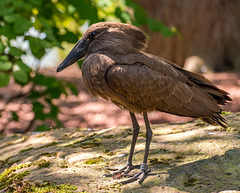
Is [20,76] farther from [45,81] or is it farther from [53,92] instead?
[53,92]

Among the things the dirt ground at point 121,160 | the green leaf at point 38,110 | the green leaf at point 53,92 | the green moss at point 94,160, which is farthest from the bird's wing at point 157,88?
the green leaf at point 38,110

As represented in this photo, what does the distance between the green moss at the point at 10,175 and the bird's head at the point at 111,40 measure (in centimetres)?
134

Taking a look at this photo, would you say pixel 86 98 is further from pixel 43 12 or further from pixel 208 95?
pixel 208 95

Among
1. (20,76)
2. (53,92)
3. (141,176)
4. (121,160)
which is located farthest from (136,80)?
(53,92)

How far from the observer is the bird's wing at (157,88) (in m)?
3.44

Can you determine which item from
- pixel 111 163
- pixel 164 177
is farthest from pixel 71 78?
pixel 164 177

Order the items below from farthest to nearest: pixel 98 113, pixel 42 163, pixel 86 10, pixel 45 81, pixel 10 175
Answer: pixel 98 113 < pixel 45 81 < pixel 86 10 < pixel 42 163 < pixel 10 175

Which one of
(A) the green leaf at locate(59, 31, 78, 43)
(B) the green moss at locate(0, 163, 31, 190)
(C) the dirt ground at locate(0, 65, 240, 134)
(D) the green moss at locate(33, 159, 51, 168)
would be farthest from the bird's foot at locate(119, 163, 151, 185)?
(C) the dirt ground at locate(0, 65, 240, 134)

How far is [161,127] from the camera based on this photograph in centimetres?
506

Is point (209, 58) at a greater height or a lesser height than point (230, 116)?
greater

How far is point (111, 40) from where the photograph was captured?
375 centimetres

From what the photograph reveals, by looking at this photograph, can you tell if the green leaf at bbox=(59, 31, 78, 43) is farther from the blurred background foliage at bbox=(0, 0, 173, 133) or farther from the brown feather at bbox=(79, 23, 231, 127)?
the brown feather at bbox=(79, 23, 231, 127)

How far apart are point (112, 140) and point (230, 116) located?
1.78 m

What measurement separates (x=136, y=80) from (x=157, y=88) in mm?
270
